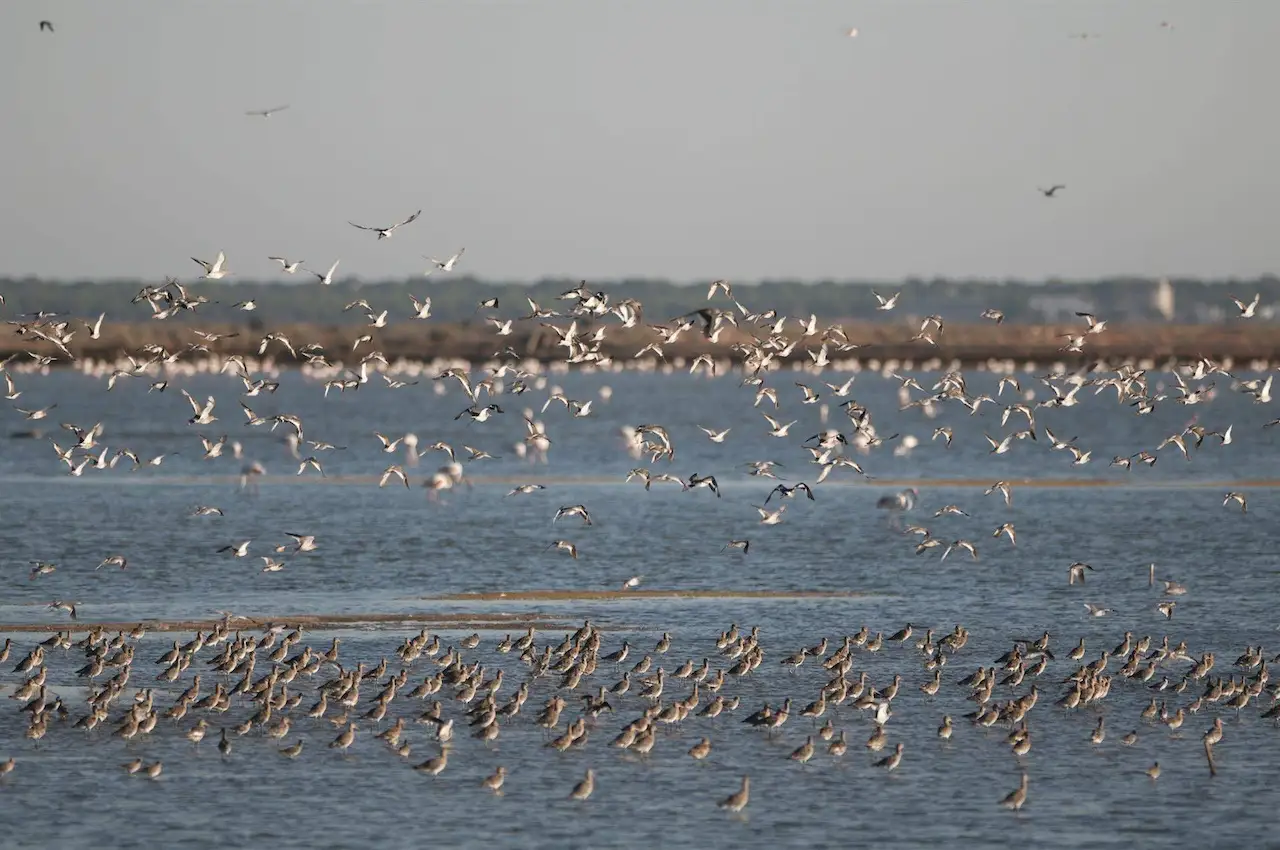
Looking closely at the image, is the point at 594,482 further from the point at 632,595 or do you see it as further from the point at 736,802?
the point at 736,802

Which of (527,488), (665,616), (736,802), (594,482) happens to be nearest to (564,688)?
(736,802)

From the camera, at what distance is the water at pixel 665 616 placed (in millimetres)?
22000

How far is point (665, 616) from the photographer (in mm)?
36219

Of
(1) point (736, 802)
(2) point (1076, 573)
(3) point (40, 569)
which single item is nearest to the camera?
(1) point (736, 802)

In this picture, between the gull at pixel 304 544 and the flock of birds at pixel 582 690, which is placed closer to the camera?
the flock of birds at pixel 582 690

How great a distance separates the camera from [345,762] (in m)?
24.3

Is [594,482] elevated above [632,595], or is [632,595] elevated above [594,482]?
[632,595]

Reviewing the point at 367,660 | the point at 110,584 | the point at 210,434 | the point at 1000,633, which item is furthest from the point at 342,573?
the point at 210,434

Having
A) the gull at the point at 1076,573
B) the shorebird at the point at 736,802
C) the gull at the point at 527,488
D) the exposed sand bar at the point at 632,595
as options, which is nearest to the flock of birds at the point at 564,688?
the shorebird at the point at 736,802

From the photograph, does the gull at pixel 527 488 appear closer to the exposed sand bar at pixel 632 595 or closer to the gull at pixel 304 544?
the exposed sand bar at pixel 632 595

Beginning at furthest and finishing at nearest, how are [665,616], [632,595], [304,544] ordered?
[304,544]
[632,595]
[665,616]

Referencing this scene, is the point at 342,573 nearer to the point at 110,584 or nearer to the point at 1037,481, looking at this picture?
the point at 110,584

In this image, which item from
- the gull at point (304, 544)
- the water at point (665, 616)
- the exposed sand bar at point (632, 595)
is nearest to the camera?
the water at point (665, 616)

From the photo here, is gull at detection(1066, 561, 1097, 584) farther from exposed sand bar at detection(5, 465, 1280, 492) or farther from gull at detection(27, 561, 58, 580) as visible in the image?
exposed sand bar at detection(5, 465, 1280, 492)
